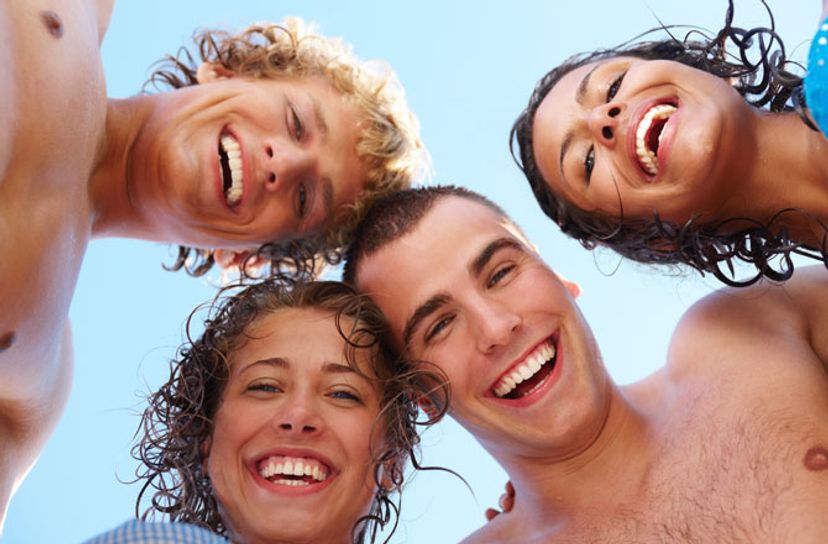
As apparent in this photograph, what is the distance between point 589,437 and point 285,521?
927 mm

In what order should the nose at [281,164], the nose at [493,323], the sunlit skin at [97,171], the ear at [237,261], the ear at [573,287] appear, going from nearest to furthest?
the sunlit skin at [97,171] → the nose at [493,323] → the nose at [281,164] → the ear at [573,287] → the ear at [237,261]

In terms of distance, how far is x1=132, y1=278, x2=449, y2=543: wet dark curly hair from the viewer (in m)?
3.18

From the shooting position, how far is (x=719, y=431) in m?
3.03

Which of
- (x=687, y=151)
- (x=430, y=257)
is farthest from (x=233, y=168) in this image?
(x=687, y=151)

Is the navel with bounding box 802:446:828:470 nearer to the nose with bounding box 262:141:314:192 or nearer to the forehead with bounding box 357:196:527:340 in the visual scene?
the forehead with bounding box 357:196:527:340

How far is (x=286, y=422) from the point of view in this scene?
9.67ft

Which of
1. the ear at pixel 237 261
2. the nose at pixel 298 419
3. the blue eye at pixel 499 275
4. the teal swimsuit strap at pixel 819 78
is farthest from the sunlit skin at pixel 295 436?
the teal swimsuit strap at pixel 819 78

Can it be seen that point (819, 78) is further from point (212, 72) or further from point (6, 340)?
point (6, 340)

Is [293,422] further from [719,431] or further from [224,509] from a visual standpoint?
[719,431]

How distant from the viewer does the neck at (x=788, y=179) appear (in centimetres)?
312

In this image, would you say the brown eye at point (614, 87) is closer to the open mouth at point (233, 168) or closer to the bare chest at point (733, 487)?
the bare chest at point (733, 487)

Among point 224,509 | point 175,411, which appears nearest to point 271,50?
point 175,411

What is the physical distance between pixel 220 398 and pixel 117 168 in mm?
842

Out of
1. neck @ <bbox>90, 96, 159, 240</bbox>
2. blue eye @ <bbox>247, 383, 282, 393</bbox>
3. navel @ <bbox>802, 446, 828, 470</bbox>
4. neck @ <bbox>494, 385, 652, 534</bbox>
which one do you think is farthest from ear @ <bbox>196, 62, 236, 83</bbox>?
navel @ <bbox>802, 446, 828, 470</bbox>
